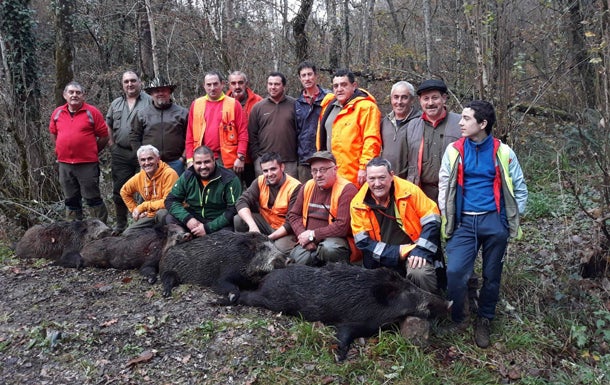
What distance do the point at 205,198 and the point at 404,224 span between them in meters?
2.70

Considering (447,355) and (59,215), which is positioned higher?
(59,215)

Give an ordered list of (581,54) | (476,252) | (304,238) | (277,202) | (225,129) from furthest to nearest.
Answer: (581,54)
(225,129)
(277,202)
(304,238)
(476,252)

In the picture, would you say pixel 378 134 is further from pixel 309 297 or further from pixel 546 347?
pixel 546 347

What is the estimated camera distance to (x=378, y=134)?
19.1 ft

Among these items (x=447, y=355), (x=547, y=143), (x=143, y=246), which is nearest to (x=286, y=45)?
(x=547, y=143)

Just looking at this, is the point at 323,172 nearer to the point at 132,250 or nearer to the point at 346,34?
the point at 132,250

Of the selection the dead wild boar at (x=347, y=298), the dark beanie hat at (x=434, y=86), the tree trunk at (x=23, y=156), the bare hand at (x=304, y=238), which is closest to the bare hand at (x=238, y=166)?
the bare hand at (x=304, y=238)

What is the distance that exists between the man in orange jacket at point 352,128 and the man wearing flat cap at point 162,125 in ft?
7.80

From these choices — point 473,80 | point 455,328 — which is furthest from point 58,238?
point 473,80

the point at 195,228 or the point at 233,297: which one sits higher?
the point at 195,228

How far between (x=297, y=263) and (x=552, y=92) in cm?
469

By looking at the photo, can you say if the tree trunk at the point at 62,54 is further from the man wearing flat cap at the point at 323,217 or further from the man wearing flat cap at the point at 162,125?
the man wearing flat cap at the point at 323,217

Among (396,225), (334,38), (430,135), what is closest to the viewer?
(396,225)

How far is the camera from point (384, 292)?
4.74 m
